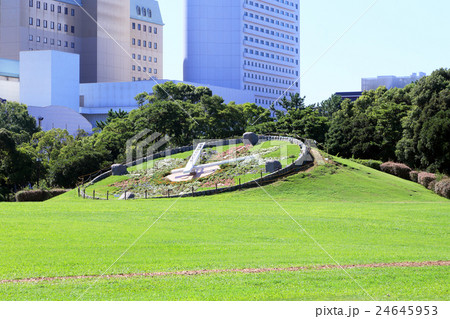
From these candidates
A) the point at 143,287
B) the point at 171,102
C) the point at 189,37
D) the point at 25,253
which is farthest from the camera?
the point at 189,37

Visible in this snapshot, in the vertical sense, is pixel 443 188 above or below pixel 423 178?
below

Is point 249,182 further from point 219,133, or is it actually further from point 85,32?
point 85,32

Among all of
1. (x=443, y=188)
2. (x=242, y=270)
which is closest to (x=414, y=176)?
(x=443, y=188)

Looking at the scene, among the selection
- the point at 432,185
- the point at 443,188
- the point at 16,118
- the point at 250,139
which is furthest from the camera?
the point at 16,118

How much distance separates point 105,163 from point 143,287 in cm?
5006

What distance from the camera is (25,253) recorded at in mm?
19188

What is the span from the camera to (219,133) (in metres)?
74.4

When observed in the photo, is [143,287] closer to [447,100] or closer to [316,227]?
[316,227]

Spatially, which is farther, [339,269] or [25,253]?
[25,253]

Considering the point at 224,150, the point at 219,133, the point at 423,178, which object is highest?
the point at 219,133

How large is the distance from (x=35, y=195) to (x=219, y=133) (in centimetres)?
2791

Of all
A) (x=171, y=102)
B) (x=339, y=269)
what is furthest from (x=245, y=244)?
(x=171, y=102)

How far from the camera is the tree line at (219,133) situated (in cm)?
5866

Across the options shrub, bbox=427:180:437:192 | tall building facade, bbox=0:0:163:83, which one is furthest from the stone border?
tall building facade, bbox=0:0:163:83
